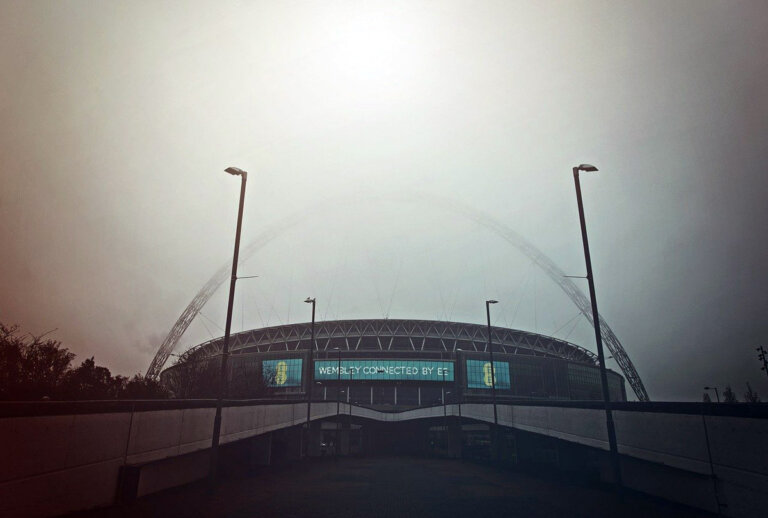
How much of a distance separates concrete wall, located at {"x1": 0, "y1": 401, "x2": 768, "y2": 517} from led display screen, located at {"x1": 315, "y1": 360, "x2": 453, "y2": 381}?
3280 inches

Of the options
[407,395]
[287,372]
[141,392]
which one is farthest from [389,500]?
[407,395]

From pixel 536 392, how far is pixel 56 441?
357ft

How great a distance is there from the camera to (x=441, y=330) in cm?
11606

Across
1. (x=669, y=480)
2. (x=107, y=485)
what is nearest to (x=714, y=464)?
(x=669, y=480)

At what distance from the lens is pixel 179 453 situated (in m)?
18.2

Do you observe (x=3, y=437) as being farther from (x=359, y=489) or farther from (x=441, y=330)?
(x=441, y=330)

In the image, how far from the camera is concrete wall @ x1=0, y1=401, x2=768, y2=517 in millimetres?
10555

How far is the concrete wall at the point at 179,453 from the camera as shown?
34.6ft

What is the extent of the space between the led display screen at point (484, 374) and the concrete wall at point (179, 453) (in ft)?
274

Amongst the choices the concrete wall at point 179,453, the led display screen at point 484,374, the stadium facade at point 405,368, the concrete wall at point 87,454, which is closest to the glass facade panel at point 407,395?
the stadium facade at point 405,368

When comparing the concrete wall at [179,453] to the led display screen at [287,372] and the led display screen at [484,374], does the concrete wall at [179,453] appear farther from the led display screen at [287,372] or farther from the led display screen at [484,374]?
the led display screen at [287,372]

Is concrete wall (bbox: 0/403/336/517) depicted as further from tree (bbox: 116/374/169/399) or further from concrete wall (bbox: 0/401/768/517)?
tree (bbox: 116/374/169/399)

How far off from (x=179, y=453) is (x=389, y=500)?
27.3 ft

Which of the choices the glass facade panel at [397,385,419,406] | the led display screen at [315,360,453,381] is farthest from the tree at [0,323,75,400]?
the glass facade panel at [397,385,419,406]
